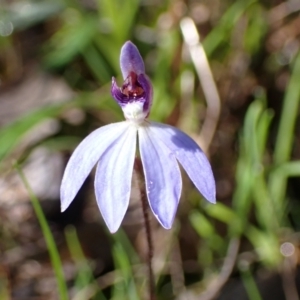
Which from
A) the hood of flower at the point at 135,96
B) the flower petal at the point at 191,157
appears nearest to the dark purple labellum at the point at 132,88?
the hood of flower at the point at 135,96

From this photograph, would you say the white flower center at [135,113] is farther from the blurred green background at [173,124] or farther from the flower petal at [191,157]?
the blurred green background at [173,124]

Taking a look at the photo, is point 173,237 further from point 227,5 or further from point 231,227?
point 227,5

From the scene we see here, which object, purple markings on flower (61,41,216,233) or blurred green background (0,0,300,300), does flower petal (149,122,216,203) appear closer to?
purple markings on flower (61,41,216,233)

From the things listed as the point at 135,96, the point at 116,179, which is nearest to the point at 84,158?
the point at 116,179

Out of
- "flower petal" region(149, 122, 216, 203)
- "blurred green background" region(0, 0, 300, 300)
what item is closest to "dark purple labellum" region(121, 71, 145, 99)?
"flower petal" region(149, 122, 216, 203)

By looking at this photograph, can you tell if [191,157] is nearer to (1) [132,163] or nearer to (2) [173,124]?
(1) [132,163]

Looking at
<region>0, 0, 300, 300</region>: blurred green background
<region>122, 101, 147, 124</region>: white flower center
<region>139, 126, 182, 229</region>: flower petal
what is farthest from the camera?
<region>0, 0, 300, 300</region>: blurred green background

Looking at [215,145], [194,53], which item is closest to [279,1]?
[194,53]
